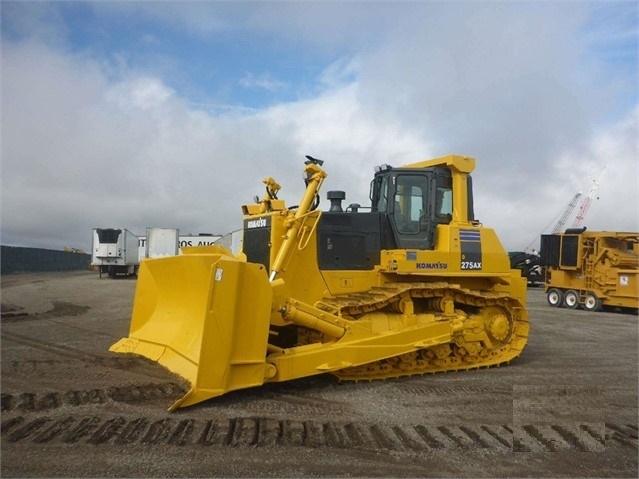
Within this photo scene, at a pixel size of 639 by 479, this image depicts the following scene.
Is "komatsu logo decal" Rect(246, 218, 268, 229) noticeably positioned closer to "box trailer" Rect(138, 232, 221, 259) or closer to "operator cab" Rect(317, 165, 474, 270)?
"operator cab" Rect(317, 165, 474, 270)

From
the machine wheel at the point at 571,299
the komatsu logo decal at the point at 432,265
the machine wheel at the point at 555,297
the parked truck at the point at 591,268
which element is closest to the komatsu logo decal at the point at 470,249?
the komatsu logo decal at the point at 432,265

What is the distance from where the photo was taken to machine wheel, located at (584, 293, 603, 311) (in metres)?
20.6

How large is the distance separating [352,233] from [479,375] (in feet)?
9.56

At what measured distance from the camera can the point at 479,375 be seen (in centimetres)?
796

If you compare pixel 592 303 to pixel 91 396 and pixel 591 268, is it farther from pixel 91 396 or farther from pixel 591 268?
pixel 91 396

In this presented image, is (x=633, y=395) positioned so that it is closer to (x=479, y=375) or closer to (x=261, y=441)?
(x=479, y=375)

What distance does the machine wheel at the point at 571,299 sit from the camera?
2145cm

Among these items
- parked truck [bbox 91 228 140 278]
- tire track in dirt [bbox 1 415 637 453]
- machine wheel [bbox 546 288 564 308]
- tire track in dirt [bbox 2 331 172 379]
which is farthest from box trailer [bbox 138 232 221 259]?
tire track in dirt [bbox 1 415 637 453]

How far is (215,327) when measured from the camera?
5734mm

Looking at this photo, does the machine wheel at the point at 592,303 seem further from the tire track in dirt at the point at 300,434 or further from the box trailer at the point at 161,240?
the box trailer at the point at 161,240

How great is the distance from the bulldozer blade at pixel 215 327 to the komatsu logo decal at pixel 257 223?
1346 millimetres

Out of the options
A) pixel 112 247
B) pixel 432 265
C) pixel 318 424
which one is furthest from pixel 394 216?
pixel 112 247

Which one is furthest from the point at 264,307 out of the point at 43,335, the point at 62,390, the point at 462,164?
the point at 43,335

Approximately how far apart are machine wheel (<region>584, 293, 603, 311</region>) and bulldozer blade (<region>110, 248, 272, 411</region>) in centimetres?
1863
